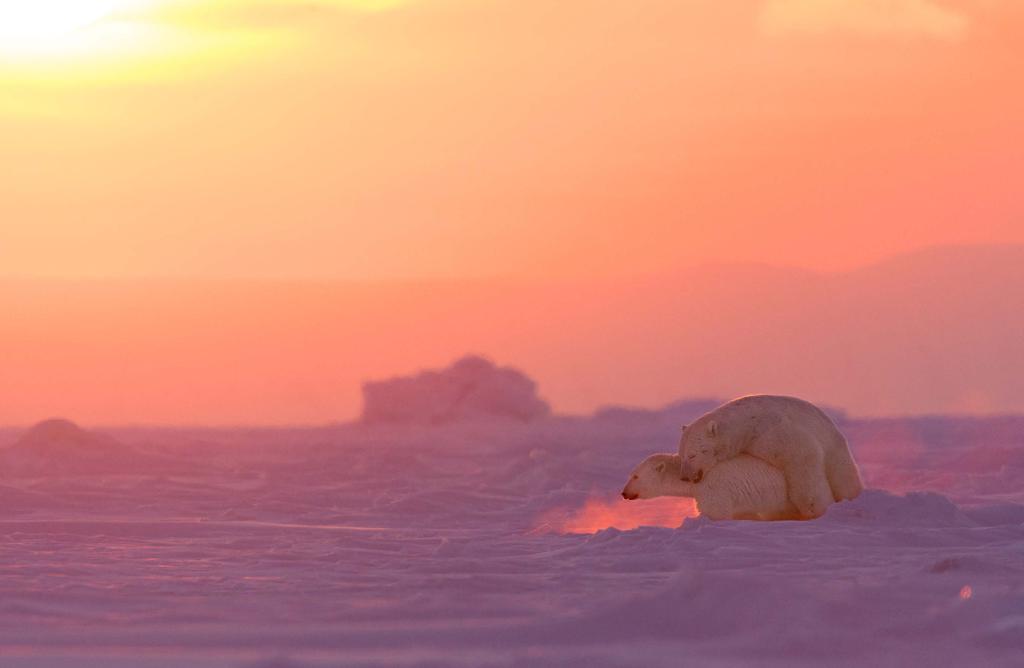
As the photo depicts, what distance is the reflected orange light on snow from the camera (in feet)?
48.9

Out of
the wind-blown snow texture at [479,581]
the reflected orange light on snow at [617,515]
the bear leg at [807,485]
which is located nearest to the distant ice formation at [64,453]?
the wind-blown snow texture at [479,581]

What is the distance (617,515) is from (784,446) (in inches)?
94.4

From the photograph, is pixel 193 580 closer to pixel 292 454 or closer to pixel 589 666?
pixel 589 666

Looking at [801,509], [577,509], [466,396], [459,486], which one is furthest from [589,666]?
[466,396]

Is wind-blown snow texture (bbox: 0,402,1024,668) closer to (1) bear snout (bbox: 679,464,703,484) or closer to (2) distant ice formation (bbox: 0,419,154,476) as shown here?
(1) bear snout (bbox: 679,464,703,484)

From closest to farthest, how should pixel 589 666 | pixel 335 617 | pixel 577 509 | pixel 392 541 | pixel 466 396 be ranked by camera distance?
1. pixel 589 666
2. pixel 335 617
3. pixel 392 541
4. pixel 577 509
5. pixel 466 396


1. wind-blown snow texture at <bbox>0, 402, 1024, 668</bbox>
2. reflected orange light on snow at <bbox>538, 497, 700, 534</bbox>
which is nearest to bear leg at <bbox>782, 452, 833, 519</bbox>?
wind-blown snow texture at <bbox>0, 402, 1024, 668</bbox>

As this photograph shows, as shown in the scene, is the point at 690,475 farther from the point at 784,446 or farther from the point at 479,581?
the point at 479,581

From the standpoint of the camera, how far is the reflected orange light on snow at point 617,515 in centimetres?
1489

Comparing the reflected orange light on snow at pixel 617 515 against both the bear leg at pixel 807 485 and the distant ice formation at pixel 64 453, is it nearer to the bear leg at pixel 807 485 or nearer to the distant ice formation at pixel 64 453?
the bear leg at pixel 807 485

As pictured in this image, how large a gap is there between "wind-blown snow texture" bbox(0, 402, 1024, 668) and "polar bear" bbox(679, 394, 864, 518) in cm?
49

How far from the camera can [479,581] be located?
9.98 meters

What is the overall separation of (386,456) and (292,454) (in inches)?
214

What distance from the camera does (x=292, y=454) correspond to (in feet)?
108
